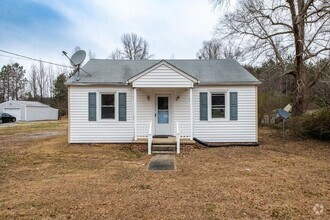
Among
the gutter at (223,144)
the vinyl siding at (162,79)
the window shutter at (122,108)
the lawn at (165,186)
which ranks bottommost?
the lawn at (165,186)

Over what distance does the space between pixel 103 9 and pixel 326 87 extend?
15.0 m

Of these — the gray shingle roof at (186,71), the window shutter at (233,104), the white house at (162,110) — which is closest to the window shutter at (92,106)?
the white house at (162,110)

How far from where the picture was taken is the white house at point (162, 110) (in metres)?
12.4

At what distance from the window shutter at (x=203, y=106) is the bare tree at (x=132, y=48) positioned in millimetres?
31650

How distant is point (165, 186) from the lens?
5.97 metres

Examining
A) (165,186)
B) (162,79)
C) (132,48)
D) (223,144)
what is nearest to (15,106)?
(132,48)

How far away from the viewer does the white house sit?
1241cm

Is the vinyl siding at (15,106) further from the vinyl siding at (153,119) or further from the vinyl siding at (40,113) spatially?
the vinyl siding at (153,119)

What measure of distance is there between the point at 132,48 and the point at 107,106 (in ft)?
117

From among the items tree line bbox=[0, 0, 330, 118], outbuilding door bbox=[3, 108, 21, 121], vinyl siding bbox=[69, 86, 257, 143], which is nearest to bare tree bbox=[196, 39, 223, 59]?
tree line bbox=[0, 0, 330, 118]

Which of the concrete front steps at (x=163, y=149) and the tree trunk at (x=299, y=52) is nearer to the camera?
the concrete front steps at (x=163, y=149)

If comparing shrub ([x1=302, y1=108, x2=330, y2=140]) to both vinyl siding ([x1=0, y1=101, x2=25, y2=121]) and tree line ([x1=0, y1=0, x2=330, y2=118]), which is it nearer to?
tree line ([x1=0, y1=0, x2=330, y2=118])

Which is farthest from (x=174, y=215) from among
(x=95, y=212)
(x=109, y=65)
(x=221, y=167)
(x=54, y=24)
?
(x=54, y=24)

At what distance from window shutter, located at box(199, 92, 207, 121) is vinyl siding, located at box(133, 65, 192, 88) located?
124 centimetres
